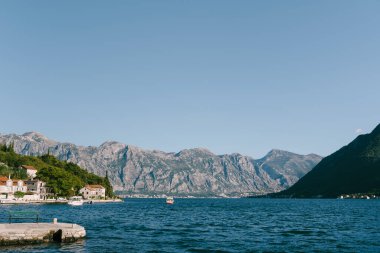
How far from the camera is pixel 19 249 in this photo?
44625mm

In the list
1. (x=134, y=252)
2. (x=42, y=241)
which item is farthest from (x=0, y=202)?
(x=134, y=252)

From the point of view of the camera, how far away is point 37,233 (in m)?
50.1

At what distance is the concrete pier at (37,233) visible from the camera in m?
47.8

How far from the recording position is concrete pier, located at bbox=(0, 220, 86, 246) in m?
47.8

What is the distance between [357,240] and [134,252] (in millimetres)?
34745

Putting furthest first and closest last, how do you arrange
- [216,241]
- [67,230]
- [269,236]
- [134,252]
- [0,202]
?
[0,202] → [269,236] → [216,241] → [67,230] → [134,252]

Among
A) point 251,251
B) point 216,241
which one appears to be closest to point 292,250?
point 251,251

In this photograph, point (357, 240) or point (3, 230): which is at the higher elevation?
point (3, 230)

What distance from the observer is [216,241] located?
55281mm

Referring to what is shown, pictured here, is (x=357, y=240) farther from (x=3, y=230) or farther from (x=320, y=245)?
(x=3, y=230)

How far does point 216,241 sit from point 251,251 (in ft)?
31.3

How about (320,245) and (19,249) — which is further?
(320,245)

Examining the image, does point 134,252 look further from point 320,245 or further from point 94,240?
point 320,245

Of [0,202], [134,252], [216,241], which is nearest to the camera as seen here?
[134,252]
